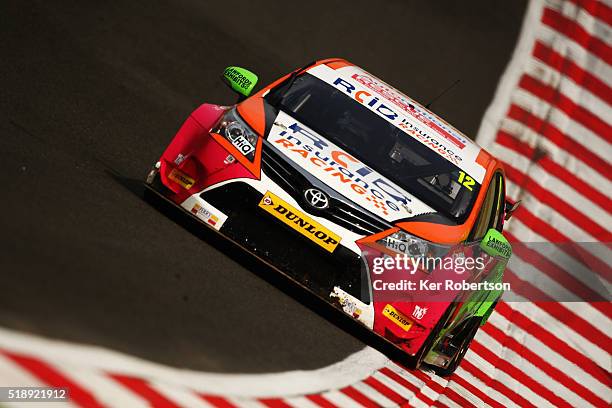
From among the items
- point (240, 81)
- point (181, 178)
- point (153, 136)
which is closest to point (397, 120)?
Result: point (240, 81)

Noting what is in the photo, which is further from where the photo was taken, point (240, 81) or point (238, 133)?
point (240, 81)

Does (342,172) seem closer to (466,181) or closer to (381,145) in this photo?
(381,145)

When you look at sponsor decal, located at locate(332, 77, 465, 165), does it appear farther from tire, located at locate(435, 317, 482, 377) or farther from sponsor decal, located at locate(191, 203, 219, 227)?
sponsor decal, located at locate(191, 203, 219, 227)

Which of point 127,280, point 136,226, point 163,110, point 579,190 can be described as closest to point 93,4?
point 163,110

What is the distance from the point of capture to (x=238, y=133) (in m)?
7.46

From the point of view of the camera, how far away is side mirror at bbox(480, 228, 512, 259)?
7590mm

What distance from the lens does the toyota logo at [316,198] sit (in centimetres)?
703

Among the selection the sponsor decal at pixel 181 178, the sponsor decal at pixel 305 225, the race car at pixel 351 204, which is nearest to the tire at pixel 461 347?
the race car at pixel 351 204

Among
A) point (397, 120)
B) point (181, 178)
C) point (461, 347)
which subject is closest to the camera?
point (181, 178)

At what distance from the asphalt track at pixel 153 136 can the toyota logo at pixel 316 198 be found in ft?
2.23

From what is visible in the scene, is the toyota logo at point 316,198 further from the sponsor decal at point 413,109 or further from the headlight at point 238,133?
the sponsor decal at point 413,109

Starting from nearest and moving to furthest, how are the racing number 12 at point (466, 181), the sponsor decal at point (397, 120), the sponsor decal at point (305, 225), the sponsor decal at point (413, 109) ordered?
the sponsor decal at point (305, 225) < the racing number 12 at point (466, 181) < the sponsor decal at point (397, 120) < the sponsor decal at point (413, 109)

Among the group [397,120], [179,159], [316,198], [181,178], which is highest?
[397,120]

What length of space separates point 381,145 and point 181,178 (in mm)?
1676
